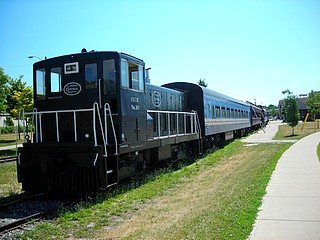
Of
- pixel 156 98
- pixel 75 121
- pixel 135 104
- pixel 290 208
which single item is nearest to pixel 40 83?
pixel 75 121

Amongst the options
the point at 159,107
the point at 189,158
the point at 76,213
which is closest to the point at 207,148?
the point at 189,158

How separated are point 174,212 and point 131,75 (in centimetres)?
422

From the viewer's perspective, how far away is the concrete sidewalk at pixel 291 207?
15.8 feet

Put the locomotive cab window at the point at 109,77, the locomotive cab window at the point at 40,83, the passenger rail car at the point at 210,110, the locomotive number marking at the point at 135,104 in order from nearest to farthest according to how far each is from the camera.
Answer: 1. the locomotive cab window at the point at 109,77
2. the locomotive number marking at the point at 135,104
3. the locomotive cab window at the point at 40,83
4. the passenger rail car at the point at 210,110

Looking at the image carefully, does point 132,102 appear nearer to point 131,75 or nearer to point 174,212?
point 131,75

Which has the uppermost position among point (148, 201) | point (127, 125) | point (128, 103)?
point (128, 103)

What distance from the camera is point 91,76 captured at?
883cm

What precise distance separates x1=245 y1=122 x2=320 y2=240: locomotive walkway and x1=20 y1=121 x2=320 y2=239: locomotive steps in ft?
0.63

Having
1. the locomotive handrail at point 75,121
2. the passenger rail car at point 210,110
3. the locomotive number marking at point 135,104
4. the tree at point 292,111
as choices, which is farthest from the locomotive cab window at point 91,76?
the tree at point 292,111

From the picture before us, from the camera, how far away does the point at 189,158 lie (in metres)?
15.5

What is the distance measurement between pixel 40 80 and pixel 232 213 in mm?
6444

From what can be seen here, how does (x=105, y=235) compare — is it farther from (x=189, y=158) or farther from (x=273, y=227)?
(x=189, y=158)

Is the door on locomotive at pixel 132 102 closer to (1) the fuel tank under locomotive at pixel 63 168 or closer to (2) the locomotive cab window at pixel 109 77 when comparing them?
(2) the locomotive cab window at pixel 109 77

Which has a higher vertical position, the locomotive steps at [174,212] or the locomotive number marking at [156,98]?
the locomotive number marking at [156,98]
